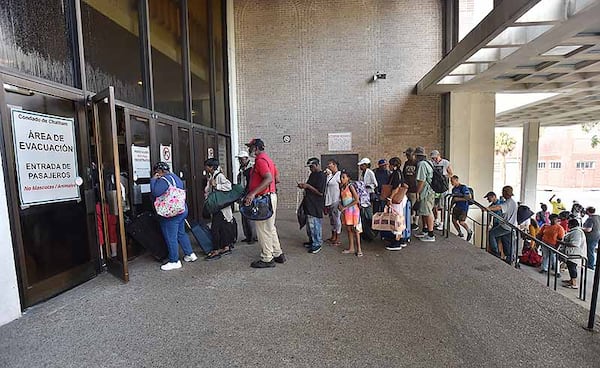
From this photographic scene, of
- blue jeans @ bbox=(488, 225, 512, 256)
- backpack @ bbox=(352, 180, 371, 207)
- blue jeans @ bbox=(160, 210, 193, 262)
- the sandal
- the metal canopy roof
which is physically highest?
the metal canopy roof

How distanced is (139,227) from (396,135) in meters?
7.03

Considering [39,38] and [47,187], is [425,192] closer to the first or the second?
[47,187]

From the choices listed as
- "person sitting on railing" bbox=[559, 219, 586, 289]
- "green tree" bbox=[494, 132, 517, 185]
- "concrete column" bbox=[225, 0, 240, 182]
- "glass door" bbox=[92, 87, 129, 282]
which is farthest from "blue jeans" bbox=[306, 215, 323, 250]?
"green tree" bbox=[494, 132, 517, 185]

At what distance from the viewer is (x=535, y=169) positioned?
47.9 feet

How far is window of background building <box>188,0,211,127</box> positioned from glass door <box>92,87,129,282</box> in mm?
3079

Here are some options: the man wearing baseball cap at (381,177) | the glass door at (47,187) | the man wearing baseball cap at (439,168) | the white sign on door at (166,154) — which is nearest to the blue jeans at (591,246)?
the man wearing baseball cap at (439,168)

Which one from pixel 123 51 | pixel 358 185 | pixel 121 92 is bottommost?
pixel 358 185

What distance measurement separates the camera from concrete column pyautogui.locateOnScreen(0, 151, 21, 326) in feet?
9.00

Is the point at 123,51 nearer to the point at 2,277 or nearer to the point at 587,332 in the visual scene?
the point at 2,277

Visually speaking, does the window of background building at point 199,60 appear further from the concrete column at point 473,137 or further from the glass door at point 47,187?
the concrete column at point 473,137

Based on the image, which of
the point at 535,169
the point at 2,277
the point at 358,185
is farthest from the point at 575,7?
the point at 535,169

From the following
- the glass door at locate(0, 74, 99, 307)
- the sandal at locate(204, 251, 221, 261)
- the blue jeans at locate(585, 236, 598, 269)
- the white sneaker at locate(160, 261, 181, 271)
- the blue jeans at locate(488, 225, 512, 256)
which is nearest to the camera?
the glass door at locate(0, 74, 99, 307)

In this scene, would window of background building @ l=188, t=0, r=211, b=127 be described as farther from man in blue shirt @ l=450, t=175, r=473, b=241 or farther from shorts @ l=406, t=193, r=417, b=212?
man in blue shirt @ l=450, t=175, r=473, b=241

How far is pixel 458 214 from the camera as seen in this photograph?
6293 millimetres
